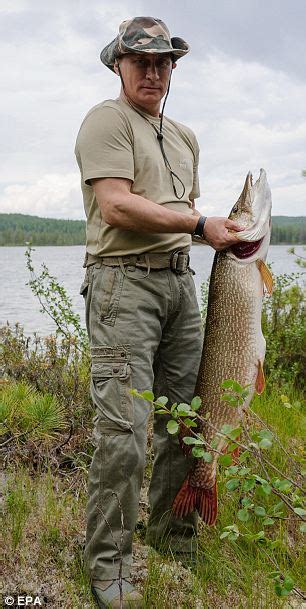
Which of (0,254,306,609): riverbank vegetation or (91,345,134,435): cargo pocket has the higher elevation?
(91,345,134,435): cargo pocket

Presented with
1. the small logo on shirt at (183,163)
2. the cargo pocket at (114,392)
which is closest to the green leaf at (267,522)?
the cargo pocket at (114,392)

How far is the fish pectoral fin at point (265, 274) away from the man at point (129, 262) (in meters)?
0.23

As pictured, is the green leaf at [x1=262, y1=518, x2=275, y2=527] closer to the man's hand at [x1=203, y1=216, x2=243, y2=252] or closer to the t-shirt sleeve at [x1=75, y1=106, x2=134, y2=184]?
the man's hand at [x1=203, y1=216, x2=243, y2=252]

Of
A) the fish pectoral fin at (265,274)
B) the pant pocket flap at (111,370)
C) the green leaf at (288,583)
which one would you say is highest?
the fish pectoral fin at (265,274)

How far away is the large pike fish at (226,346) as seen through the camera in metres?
3.92

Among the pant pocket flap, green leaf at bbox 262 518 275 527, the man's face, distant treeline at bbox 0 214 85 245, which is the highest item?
the man's face

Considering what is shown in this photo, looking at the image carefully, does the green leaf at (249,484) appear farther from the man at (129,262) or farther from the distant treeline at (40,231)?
the distant treeline at (40,231)

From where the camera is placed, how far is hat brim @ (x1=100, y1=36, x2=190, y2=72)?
3.72m

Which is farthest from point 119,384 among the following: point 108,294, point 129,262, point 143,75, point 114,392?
point 143,75

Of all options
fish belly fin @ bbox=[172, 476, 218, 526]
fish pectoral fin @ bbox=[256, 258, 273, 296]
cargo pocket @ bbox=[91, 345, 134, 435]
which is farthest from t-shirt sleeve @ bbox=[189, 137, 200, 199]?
fish belly fin @ bbox=[172, 476, 218, 526]

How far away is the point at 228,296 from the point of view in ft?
13.0

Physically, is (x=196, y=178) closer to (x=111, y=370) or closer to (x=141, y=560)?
(x=111, y=370)

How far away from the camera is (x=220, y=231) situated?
3.77 metres

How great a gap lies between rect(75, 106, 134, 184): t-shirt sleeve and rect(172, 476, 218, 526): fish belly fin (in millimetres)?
1664
